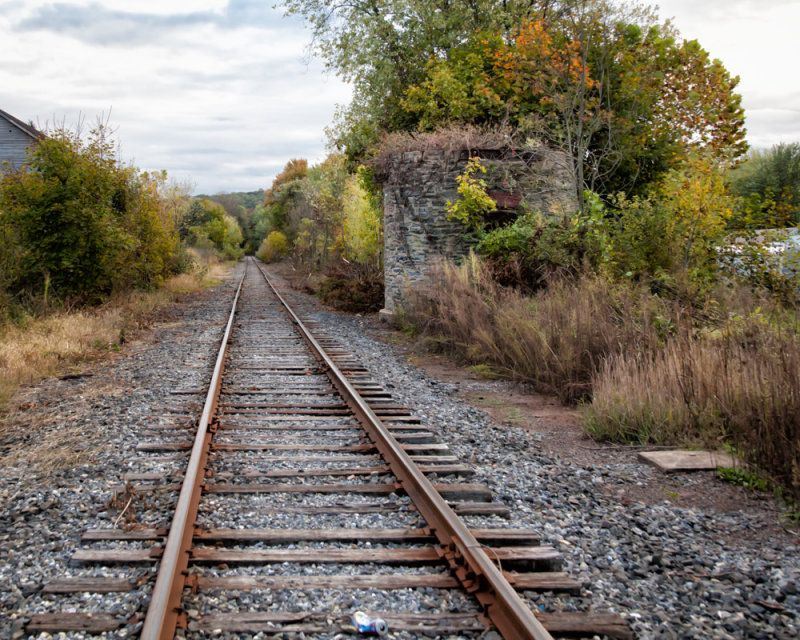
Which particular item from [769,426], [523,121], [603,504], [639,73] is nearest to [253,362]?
[603,504]

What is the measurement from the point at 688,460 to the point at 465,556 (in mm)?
2655

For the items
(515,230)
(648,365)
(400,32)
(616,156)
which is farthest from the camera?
(400,32)

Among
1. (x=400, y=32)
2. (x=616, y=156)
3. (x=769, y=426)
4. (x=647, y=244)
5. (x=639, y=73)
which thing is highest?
(x=400, y=32)

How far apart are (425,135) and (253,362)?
723cm

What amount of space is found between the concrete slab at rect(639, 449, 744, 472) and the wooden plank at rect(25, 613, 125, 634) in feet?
13.3

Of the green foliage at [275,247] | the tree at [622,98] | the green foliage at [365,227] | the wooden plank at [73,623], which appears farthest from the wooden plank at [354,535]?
the green foliage at [275,247]

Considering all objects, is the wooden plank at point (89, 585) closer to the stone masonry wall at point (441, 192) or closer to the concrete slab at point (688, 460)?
the concrete slab at point (688, 460)

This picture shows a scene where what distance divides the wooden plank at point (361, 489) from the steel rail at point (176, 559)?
22cm

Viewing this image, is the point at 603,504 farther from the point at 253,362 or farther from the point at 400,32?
the point at 400,32

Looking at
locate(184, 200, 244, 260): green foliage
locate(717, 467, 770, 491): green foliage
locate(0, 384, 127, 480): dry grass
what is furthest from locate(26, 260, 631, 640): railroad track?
locate(184, 200, 244, 260): green foliage

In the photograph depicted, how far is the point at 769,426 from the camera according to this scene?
4316 mm

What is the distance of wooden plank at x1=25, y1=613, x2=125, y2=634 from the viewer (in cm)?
272

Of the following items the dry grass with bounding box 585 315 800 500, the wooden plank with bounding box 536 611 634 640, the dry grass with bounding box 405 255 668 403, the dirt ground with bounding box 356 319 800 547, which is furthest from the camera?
the dry grass with bounding box 405 255 668 403

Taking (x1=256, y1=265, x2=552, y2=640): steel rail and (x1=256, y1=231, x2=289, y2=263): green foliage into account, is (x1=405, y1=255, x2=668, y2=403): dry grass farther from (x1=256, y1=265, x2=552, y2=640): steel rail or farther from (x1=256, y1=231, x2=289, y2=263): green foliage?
(x1=256, y1=231, x2=289, y2=263): green foliage
